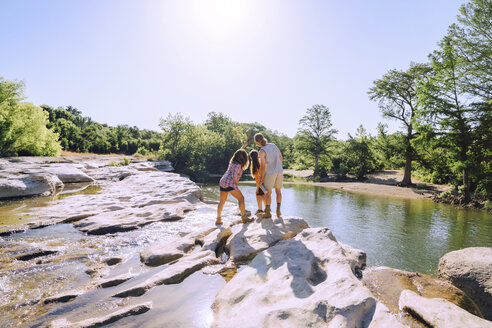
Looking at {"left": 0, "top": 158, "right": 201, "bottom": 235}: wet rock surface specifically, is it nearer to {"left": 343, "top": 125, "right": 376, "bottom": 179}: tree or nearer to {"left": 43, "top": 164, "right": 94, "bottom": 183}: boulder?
{"left": 43, "top": 164, "right": 94, "bottom": 183}: boulder

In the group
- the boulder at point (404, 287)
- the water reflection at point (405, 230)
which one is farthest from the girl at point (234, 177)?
the water reflection at point (405, 230)

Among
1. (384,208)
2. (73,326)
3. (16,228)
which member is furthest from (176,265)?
(384,208)

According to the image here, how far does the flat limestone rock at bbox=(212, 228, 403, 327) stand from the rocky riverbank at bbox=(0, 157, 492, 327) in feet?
0.05

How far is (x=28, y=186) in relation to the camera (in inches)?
460

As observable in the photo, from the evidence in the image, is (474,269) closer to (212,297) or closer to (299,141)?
(212,297)

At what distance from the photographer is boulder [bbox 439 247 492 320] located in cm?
416

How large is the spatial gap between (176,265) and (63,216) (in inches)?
215

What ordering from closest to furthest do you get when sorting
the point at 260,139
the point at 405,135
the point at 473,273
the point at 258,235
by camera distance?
the point at 473,273
the point at 258,235
the point at 260,139
the point at 405,135

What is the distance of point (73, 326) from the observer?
278cm

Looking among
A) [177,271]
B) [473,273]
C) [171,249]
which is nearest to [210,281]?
[177,271]

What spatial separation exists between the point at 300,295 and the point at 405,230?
9787mm

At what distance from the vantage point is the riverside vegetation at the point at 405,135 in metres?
17.3

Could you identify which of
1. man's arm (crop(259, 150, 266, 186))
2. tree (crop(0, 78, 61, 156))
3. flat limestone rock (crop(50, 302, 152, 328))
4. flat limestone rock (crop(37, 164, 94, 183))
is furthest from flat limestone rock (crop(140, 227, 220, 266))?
tree (crop(0, 78, 61, 156))

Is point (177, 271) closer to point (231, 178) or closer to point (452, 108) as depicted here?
point (231, 178)
